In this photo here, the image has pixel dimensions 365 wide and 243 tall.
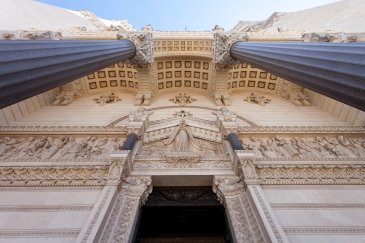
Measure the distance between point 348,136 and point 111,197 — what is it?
9.65 metres

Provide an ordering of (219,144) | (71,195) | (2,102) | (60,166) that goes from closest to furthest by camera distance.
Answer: (2,102) → (71,195) → (60,166) → (219,144)

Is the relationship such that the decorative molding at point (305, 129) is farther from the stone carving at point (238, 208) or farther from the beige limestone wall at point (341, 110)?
the stone carving at point (238, 208)

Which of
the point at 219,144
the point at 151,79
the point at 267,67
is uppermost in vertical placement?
the point at 267,67

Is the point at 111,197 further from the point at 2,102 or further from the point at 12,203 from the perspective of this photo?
the point at 2,102

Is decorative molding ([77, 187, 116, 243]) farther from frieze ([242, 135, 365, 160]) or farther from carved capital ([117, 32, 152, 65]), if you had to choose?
carved capital ([117, 32, 152, 65])

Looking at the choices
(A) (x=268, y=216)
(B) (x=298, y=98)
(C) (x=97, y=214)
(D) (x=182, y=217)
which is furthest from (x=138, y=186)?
(B) (x=298, y=98)

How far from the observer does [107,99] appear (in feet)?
46.7

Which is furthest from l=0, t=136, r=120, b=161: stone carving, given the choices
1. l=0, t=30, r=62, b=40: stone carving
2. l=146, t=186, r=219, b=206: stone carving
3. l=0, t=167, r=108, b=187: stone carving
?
l=0, t=30, r=62, b=40: stone carving

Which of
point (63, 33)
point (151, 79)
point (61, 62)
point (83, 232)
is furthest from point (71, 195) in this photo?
point (63, 33)

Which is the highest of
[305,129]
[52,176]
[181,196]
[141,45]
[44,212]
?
[141,45]

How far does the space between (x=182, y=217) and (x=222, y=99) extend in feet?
25.0

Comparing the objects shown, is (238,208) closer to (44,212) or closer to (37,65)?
(44,212)

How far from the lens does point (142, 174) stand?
7.73 m

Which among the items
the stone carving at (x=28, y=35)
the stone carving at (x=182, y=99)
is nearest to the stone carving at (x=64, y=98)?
the stone carving at (x=28, y=35)
